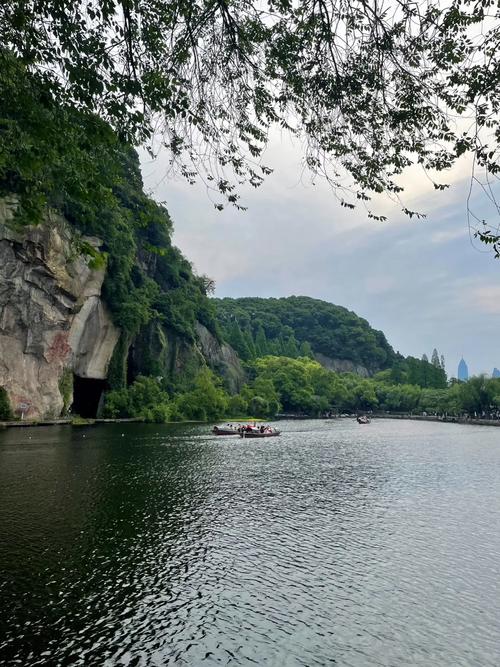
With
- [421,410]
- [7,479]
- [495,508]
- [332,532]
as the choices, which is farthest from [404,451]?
[421,410]

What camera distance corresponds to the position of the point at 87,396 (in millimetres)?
67875

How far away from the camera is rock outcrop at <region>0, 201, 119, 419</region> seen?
151 feet

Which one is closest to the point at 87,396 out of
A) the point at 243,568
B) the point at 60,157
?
the point at 243,568

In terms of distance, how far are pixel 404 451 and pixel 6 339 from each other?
39.4 metres

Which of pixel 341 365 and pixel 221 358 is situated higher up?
pixel 341 365

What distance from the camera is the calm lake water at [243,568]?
9125 mm

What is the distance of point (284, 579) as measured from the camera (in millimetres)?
12281

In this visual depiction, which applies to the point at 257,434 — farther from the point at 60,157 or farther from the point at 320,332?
the point at 320,332

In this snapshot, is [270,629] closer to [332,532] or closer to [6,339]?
[332,532]

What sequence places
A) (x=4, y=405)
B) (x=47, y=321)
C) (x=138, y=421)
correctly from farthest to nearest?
(x=138, y=421), (x=47, y=321), (x=4, y=405)

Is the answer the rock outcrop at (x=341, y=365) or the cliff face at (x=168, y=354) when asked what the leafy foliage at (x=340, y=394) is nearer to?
the cliff face at (x=168, y=354)

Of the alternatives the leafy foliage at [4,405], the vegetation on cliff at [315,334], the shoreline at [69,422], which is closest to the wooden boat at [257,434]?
the shoreline at [69,422]

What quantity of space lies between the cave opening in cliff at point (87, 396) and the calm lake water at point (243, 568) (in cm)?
4096

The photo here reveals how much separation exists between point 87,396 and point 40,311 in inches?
864
